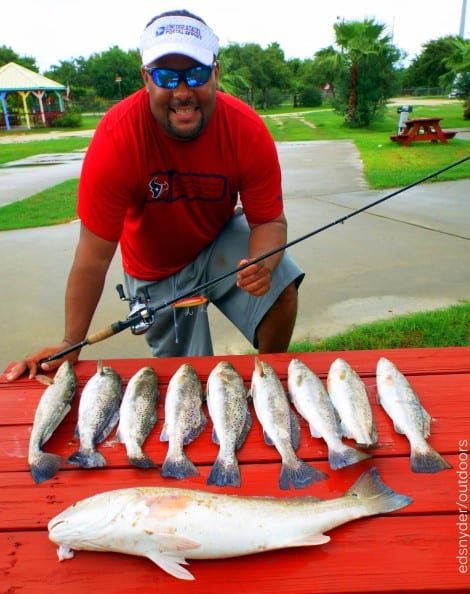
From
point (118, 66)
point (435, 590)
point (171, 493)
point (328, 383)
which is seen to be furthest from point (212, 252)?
point (118, 66)

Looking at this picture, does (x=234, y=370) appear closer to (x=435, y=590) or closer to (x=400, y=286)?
(x=435, y=590)

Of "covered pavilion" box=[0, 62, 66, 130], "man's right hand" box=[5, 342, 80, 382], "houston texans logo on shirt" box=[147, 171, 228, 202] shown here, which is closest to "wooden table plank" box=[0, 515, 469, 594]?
"man's right hand" box=[5, 342, 80, 382]

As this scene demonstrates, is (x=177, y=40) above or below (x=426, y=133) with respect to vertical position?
above

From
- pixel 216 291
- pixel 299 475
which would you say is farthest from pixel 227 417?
pixel 216 291

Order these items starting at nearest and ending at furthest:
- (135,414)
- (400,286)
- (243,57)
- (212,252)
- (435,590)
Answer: (435,590), (135,414), (212,252), (400,286), (243,57)

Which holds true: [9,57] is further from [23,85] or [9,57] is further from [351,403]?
[351,403]

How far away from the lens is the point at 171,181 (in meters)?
2.86

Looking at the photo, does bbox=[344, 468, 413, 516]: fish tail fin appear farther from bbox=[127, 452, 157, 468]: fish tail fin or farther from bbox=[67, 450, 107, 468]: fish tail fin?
bbox=[67, 450, 107, 468]: fish tail fin

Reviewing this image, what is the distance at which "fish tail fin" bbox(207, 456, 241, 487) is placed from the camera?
1783 millimetres

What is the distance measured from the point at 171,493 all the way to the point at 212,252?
6.11 feet

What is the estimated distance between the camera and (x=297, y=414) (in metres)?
2.22

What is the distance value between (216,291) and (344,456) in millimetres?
1660

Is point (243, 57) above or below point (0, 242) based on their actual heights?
above

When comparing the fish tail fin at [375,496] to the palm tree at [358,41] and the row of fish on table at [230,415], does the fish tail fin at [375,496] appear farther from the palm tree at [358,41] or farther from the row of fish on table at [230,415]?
the palm tree at [358,41]
